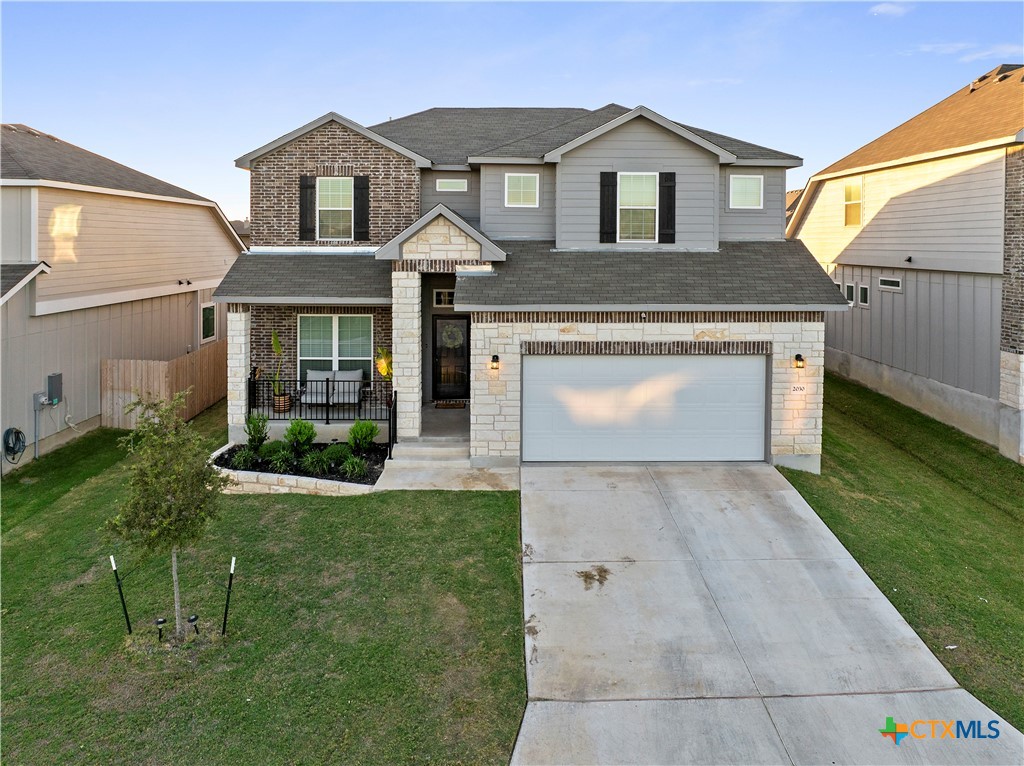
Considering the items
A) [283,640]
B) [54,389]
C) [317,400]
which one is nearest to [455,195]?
[317,400]

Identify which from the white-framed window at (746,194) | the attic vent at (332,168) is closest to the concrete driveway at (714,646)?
the white-framed window at (746,194)

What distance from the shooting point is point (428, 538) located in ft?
36.4

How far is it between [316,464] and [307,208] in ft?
20.4

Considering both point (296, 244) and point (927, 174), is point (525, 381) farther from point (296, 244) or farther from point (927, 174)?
point (927, 174)

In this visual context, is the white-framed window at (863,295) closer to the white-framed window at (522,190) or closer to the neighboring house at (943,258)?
the neighboring house at (943,258)

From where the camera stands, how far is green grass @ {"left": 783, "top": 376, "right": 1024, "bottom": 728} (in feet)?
28.3

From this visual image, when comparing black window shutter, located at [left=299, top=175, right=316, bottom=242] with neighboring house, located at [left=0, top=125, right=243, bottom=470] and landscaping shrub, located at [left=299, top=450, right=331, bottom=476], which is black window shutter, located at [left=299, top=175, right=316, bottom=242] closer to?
neighboring house, located at [left=0, top=125, right=243, bottom=470]

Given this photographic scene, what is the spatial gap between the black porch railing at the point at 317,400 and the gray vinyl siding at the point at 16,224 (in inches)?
200

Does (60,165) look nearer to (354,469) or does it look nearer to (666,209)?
(354,469)

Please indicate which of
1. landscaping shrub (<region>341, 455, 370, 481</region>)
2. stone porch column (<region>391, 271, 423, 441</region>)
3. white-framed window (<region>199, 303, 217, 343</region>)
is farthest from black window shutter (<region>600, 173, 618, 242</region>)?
white-framed window (<region>199, 303, 217, 343</region>)

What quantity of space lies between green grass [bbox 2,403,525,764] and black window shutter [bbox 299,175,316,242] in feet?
21.5

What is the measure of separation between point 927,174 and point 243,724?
1914 centimetres

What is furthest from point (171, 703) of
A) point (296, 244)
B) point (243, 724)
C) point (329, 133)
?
point (329, 133)

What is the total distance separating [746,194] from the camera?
1611 centimetres
